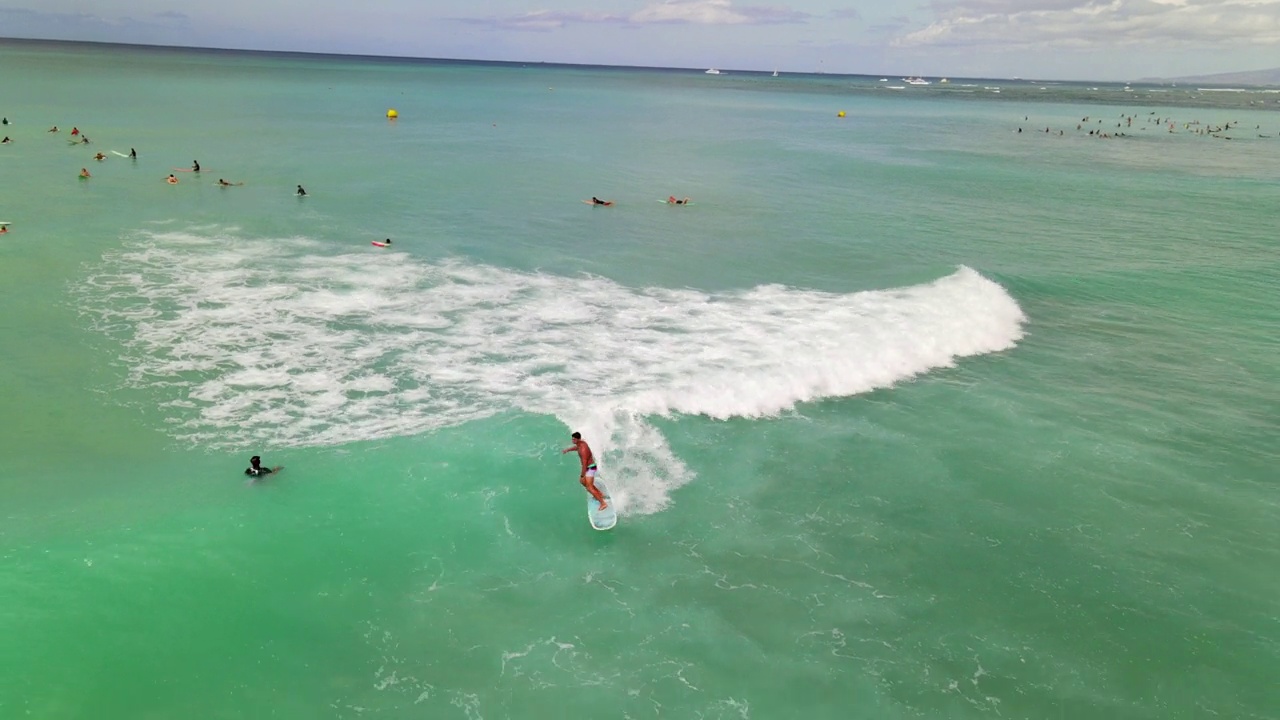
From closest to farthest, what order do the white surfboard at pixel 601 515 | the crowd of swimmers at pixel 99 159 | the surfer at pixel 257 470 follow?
the white surfboard at pixel 601 515
the surfer at pixel 257 470
the crowd of swimmers at pixel 99 159

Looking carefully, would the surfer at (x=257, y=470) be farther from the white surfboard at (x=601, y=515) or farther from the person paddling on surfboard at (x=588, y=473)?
the white surfboard at (x=601, y=515)

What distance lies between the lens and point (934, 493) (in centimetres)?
1731

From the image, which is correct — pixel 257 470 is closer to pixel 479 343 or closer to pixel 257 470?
pixel 257 470

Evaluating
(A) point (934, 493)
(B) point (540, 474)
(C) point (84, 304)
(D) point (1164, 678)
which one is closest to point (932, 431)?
(A) point (934, 493)

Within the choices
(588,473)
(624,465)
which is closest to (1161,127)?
(624,465)

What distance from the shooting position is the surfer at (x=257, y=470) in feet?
53.4

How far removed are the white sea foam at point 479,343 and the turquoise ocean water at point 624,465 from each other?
0.15m

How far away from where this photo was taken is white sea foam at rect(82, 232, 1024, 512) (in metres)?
19.2

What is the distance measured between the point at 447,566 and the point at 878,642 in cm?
794

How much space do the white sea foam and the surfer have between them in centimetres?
127

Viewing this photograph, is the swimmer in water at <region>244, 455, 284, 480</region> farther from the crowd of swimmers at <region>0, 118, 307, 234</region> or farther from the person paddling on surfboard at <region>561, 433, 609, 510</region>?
the crowd of swimmers at <region>0, 118, 307, 234</region>

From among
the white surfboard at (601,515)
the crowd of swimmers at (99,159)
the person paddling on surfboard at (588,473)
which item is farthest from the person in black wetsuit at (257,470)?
the crowd of swimmers at (99,159)

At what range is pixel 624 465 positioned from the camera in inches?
703

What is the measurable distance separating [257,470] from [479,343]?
8.33 m
